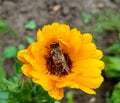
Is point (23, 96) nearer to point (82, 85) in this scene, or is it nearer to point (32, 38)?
point (82, 85)

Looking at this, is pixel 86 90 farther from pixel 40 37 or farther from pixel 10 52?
pixel 10 52

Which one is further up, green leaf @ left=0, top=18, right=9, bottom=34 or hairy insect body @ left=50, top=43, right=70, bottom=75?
green leaf @ left=0, top=18, right=9, bottom=34

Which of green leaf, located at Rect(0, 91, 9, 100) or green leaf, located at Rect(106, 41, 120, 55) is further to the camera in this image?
green leaf, located at Rect(106, 41, 120, 55)

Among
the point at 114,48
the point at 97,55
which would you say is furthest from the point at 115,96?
the point at 97,55

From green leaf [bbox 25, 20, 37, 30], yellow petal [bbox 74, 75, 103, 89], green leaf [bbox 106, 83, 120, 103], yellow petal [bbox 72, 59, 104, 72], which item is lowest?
green leaf [bbox 106, 83, 120, 103]

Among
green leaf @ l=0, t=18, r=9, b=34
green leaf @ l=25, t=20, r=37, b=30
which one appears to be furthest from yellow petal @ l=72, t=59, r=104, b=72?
green leaf @ l=25, t=20, r=37, b=30

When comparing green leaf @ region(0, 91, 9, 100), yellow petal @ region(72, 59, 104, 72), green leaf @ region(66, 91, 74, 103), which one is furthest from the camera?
green leaf @ region(66, 91, 74, 103)

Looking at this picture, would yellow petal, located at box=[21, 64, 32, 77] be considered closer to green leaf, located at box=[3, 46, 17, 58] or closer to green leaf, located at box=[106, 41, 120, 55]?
green leaf, located at box=[3, 46, 17, 58]
